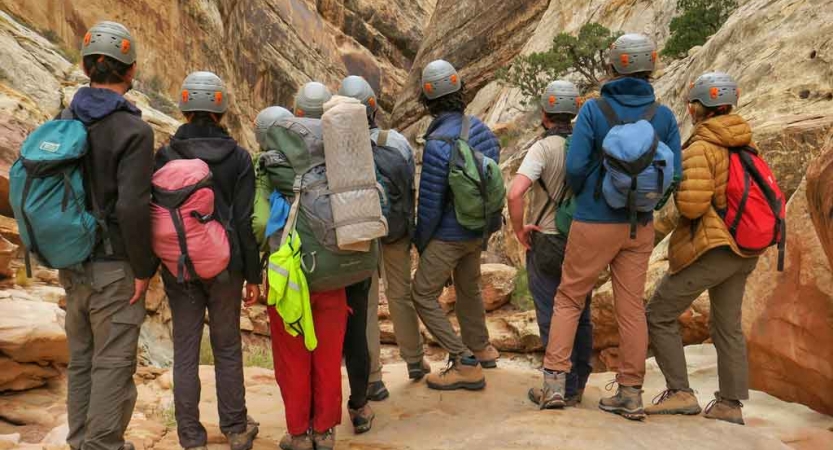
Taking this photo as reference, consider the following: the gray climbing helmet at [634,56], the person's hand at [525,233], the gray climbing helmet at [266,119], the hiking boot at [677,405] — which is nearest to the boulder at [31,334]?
the gray climbing helmet at [266,119]

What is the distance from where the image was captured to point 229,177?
12.2ft

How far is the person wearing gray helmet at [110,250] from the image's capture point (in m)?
3.32

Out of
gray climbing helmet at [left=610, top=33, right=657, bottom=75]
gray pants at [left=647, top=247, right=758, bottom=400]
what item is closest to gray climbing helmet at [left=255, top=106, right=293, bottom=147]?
gray climbing helmet at [left=610, top=33, right=657, bottom=75]

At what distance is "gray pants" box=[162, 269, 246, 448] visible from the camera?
3713mm

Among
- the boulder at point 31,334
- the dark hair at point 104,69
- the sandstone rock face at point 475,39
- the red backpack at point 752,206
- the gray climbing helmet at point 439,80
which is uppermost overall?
the sandstone rock face at point 475,39

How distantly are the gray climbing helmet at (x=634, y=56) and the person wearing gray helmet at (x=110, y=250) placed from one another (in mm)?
2787

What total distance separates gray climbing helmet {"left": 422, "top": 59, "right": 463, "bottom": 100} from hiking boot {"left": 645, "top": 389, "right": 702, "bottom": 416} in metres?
2.56

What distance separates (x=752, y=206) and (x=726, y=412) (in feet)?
4.44

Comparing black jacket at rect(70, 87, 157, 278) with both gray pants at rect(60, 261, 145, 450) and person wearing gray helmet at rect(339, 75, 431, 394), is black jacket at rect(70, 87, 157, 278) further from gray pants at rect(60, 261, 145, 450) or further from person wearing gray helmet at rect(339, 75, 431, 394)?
person wearing gray helmet at rect(339, 75, 431, 394)

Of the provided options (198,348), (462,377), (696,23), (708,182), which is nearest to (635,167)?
(708,182)

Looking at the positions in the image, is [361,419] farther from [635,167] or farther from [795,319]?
[795,319]

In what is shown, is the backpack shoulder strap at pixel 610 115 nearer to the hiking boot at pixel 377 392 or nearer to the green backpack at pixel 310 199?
the green backpack at pixel 310 199

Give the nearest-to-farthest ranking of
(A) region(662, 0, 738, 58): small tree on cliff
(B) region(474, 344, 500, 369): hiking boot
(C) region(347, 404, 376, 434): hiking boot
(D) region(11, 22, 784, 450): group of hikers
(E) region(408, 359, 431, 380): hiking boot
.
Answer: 1. (D) region(11, 22, 784, 450): group of hikers
2. (C) region(347, 404, 376, 434): hiking boot
3. (E) region(408, 359, 431, 380): hiking boot
4. (B) region(474, 344, 500, 369): hiking boot
5. (A) region(662, 0, 738, 58): small tree on cliff

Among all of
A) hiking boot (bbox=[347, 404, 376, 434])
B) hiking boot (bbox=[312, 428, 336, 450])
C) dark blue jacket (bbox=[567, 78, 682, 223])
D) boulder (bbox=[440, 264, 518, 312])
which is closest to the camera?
hiking boot (bbox=[312, 428, 336, 450])
